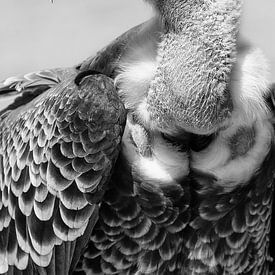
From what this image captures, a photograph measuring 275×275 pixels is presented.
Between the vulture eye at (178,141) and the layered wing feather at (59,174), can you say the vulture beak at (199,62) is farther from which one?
the layered wing feather at (59,174)

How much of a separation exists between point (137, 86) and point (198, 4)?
73 cm

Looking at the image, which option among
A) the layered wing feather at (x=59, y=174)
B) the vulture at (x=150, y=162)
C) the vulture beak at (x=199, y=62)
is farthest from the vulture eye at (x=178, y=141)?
the layered wing feather at (x=59, y=174)

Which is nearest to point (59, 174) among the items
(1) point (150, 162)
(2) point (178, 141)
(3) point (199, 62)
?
(1) point (150, 162)

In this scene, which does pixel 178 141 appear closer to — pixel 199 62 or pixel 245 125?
pixel 245 125

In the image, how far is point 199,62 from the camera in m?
5.00

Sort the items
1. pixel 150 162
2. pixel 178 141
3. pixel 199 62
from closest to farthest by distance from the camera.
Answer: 1. pixel 199 62
2. pixel 178 141
3. pixel 150 162

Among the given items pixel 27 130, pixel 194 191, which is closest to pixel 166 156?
pixel 194 191

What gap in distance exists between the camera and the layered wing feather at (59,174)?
17.5 ft

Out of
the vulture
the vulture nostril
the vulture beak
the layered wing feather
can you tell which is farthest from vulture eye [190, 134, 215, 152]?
the vulture nostril

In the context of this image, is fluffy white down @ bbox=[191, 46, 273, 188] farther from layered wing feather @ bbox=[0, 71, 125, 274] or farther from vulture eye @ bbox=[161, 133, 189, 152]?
layered wing feather @ bbox=[0, 71, 125, 274]

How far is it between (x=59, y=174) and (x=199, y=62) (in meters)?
1.25

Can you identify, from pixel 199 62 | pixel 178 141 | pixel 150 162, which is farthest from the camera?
pixel 150 162

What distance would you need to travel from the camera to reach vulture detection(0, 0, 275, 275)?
16.8ft

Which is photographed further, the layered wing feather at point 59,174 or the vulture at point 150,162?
the layered wing feather at point 59,174
